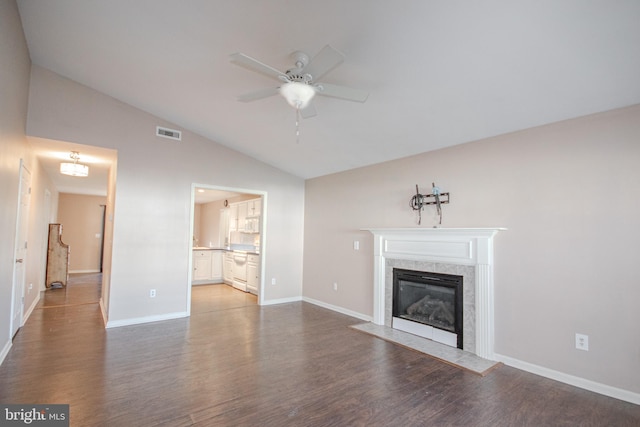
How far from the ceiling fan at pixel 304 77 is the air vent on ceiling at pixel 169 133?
2877 millimetres

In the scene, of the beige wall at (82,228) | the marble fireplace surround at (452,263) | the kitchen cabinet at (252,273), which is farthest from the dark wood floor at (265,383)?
the beige wall at (82,228)

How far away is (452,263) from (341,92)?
2569mm

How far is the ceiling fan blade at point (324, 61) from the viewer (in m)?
2.03

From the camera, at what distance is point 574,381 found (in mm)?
Result: 2920

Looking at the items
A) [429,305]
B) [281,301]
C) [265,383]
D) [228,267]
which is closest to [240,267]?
[228,267]

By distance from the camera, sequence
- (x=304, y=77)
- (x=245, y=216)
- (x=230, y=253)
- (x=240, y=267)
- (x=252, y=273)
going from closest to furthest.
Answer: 1. (x=304, y=77)
2. (x=252, y=273)
3. (x=240, y=267)
4. (x=245, y=216)
5. (x=230, y=253)

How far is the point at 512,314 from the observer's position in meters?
3.36

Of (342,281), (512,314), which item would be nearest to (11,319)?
(342,281)

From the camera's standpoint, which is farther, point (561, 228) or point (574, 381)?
point (561, 228)

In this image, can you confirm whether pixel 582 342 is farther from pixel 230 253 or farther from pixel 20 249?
pixel 230 253

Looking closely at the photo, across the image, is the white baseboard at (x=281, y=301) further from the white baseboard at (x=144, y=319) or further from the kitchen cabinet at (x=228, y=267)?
the kitchen cabinet at (x=228, y=267)

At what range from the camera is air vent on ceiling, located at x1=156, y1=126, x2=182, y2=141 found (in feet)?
16.0

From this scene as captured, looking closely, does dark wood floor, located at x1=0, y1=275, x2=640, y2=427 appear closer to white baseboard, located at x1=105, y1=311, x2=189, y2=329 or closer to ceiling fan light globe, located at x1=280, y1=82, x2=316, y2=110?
white baseboard, located at x1=105, y1=311, x2=189, y2=329

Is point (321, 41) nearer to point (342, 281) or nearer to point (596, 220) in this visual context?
point (596, 220)
